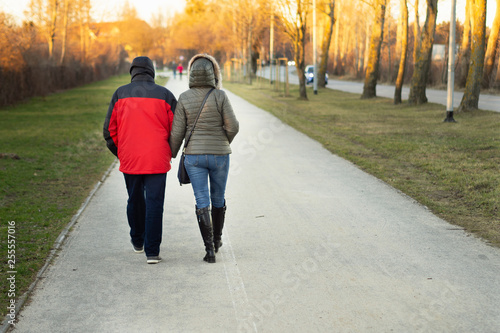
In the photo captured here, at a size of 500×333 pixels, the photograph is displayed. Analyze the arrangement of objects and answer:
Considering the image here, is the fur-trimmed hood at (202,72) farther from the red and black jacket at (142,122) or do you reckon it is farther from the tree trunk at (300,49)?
the tree trunk at (300,49)

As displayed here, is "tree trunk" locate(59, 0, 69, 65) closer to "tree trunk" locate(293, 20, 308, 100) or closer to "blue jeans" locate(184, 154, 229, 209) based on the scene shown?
"tree trunk" locate(293, 20, 308, 100)

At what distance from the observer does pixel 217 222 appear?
5.55 m

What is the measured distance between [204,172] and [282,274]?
45.0 inches

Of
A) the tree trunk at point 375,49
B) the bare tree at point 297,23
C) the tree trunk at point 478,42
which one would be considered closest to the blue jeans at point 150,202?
the tree trunk at point 478,42

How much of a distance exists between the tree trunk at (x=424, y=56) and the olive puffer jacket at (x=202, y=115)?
18.6 meters

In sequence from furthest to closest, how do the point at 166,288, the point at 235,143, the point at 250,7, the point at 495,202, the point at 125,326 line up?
the point at 250,7
the point at 235,143
the point at 495,202
the point at 166,288
the point at 125,326

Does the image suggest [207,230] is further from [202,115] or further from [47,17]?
[47,17]

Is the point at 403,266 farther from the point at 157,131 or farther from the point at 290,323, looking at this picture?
the point at 157,131

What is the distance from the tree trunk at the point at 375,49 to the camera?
27562 mm

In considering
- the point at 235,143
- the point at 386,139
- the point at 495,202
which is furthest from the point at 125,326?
the point at 386,139

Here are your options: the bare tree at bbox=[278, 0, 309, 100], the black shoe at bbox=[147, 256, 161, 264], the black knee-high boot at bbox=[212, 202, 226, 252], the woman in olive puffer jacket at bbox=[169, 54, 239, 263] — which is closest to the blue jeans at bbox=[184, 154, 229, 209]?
the woman in olive puffer jacket at bbox=[169, 54, 239, 263]

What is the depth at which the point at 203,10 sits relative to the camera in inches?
1859

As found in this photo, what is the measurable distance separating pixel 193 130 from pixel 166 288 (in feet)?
4.57

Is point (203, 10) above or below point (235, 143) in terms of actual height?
above
